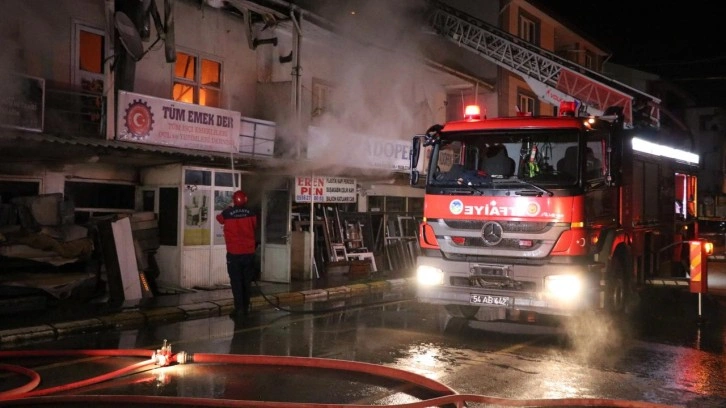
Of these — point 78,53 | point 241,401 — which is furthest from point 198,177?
point 241,401

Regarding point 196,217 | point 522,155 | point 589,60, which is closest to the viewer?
point 522,155

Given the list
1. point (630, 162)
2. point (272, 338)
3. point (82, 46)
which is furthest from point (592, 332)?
point (82, 46)

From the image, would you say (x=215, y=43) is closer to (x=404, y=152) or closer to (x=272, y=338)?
(x=404, y=152)

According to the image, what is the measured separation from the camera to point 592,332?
9.77m

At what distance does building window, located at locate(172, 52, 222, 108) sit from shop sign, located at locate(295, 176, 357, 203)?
115 inches

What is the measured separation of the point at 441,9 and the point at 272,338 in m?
14.1

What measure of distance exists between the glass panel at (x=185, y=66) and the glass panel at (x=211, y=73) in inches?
13.7

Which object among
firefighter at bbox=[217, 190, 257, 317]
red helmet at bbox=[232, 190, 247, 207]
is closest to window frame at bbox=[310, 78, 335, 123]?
red helmet at bbox=[232, 190, 247, 207]

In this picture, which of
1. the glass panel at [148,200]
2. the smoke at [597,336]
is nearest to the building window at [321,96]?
the glass panel at [148,200]

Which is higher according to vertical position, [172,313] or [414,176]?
[414,176]

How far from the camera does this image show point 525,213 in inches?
349

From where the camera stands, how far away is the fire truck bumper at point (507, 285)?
8.61 meters

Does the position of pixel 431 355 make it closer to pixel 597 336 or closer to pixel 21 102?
pixel 597 336

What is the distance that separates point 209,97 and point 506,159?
8.67m
